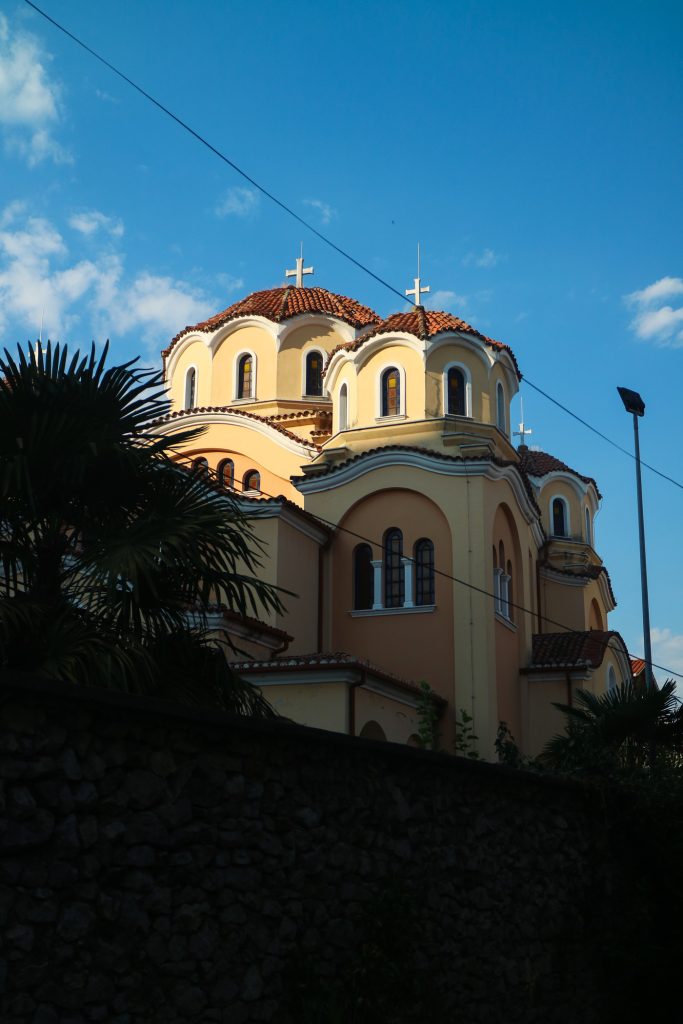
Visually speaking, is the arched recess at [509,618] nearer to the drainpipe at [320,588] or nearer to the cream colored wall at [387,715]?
the cream colored wall at [387,715]

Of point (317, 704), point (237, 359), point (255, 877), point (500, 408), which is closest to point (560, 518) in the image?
point (500, 408)

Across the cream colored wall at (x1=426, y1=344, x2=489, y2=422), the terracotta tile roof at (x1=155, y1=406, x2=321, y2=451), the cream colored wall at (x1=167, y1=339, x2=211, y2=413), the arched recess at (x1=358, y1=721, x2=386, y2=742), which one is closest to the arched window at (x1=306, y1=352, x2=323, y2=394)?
the terracotta tile roof at (x1=155, y1=406, x2=321, y2=451)

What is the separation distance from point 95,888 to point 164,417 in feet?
14.6

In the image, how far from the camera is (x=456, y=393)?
24.0 metres

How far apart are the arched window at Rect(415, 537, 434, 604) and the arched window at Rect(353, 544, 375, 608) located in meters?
0.90

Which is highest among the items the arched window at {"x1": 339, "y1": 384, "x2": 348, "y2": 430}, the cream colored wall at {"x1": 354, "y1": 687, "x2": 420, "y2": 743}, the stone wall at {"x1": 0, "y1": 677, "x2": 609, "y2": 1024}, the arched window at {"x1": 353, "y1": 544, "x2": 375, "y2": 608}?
the arched window at {"x1": 339, "y1": 384, "x2": 348, "y2": 430}

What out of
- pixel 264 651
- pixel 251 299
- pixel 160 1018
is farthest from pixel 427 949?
pixel 251 299

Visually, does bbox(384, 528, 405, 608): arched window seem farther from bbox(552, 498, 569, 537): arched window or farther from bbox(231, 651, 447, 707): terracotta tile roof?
bbox(552, 498, 569, 537): arched window

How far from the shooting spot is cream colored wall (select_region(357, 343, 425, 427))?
77.8 ft

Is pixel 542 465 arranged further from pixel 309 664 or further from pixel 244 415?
pixel 309 664

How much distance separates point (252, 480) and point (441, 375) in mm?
5141

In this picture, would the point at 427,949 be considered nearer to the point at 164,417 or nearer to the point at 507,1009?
the point at 507,1009

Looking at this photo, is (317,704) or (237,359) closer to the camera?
(317,704)

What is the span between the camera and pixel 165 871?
18.5ft
